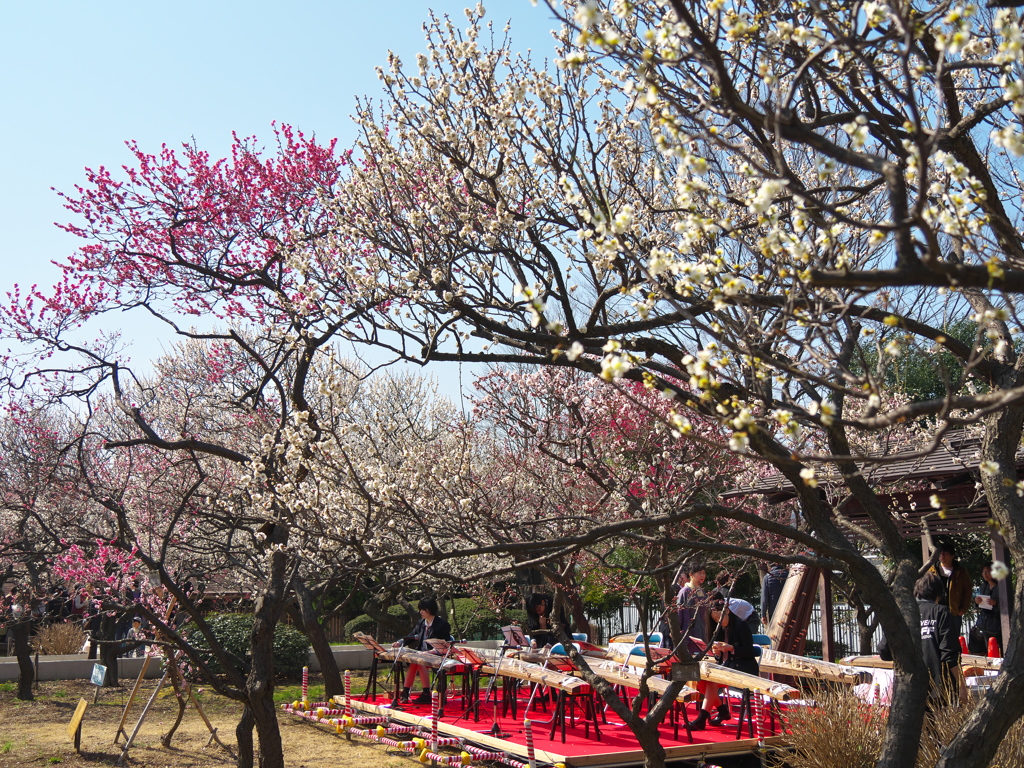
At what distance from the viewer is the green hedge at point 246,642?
1487cm

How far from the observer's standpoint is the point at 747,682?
7.64 metres

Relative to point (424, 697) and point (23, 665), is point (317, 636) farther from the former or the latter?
point (23, 665)

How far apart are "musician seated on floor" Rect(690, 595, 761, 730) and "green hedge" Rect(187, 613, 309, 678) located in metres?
8.53

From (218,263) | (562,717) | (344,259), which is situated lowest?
(562,717)

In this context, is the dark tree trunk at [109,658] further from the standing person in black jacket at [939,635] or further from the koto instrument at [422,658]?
the standing person in black jacket at [939,635]

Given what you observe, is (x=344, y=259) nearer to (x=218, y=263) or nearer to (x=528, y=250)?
(x=528, y=250)

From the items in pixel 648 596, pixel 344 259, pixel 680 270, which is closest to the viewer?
pixel 680 270

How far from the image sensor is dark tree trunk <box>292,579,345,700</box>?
9500 mm

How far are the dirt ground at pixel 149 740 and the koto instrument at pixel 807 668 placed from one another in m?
3.87

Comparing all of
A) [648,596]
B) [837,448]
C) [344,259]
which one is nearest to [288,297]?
[344,259]

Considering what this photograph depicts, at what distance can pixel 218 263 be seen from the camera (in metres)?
8.86

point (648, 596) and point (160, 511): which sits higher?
point (160, 511)

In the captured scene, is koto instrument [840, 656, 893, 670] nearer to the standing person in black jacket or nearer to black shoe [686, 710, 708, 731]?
the standing person in black jacket

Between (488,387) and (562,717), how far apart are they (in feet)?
11.1
